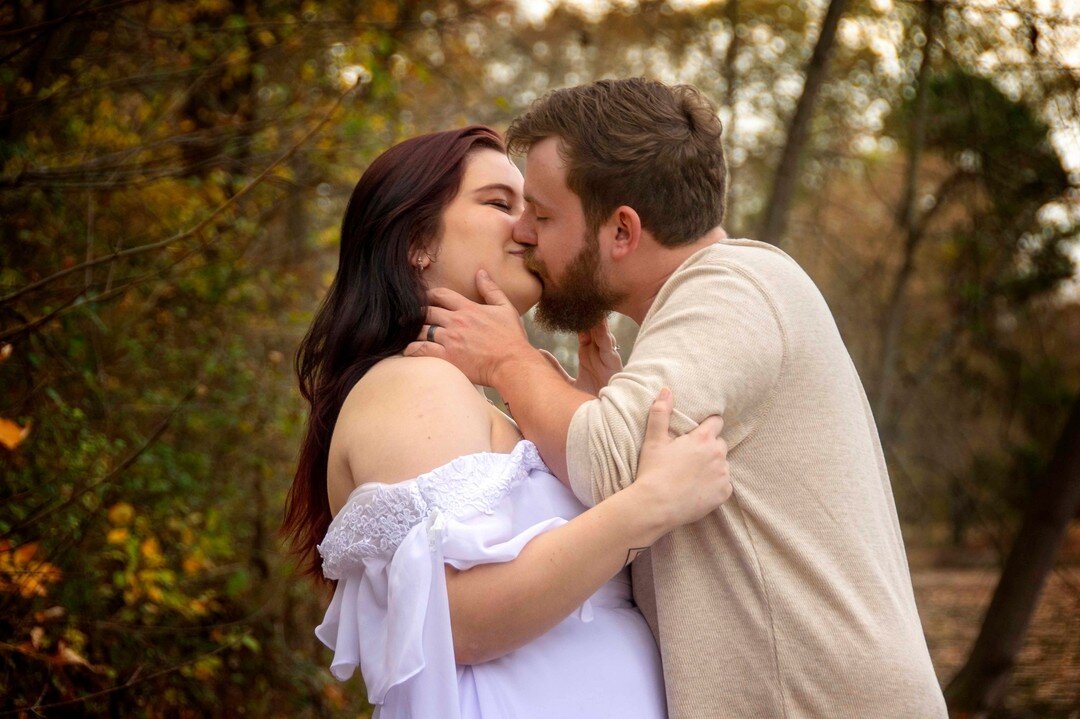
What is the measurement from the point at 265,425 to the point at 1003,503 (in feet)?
34.4

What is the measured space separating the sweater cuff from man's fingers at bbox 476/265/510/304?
0.58 meters

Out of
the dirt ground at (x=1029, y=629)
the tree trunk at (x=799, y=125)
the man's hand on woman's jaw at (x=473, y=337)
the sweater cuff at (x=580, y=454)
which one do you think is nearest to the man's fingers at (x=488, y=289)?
the man's hand on woman's jaw at (x=473, y=337)

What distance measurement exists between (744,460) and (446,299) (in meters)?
0.89

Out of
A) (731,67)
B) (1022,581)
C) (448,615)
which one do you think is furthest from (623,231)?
(731,67)

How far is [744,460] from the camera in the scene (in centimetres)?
235

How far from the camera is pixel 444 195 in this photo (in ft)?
9.24

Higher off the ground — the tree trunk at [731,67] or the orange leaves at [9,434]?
the tree trunk at [731,67]

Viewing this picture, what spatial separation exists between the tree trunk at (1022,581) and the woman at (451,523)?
4244 millimetres

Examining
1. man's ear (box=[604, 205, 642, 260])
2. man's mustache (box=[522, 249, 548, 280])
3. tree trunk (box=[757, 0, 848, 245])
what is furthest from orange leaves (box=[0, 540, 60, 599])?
tree trunk (box=[757, 0, 848, 245])

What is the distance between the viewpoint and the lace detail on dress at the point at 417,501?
2201mm

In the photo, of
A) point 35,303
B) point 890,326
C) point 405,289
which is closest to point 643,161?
point 405,289

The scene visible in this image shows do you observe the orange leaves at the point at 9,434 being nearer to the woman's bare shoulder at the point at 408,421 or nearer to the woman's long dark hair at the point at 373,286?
the woman's long dark hair at the point at 373,286

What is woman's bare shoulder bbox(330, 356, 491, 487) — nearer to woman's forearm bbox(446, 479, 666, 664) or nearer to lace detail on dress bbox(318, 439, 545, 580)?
lace detail on dress bbox(318, 439, 545, 580)

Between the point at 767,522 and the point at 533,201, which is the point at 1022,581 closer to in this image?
the point at 767,522
